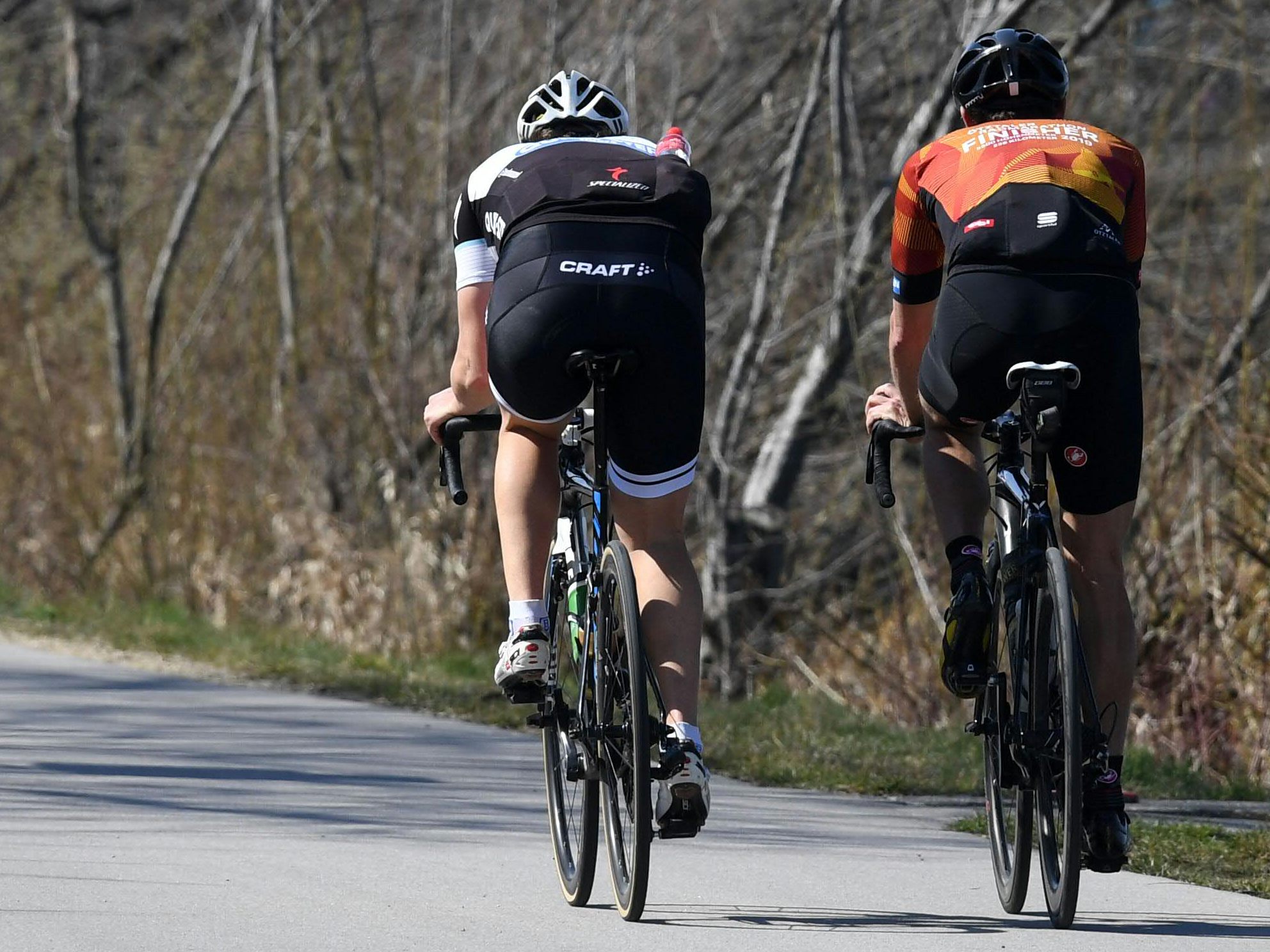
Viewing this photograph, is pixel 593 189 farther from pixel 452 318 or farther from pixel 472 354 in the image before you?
pixel 452 318

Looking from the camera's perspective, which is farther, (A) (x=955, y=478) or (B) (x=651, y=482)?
(A) (x=955, y=478)

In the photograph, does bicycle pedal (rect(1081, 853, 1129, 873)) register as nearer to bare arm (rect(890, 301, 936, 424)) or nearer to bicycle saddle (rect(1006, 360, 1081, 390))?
bicycle saddle (rect(1006, 360, 1081, 390))

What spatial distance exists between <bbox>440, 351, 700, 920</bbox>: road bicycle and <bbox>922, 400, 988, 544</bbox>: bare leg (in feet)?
2.56

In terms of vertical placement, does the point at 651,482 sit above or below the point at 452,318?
below

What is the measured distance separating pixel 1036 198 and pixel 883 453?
0.71m

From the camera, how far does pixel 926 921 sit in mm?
4449

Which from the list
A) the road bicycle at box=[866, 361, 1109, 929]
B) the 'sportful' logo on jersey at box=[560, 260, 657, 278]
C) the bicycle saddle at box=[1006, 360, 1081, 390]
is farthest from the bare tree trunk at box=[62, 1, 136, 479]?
the bicycle saddle at box=[1006, 360, 1081, 390]

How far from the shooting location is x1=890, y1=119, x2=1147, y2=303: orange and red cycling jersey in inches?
172

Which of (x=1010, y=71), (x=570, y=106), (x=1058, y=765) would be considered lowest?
(x=1058, y=765)

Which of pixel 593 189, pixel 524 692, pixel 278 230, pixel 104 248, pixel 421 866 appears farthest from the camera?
pixel 104 248

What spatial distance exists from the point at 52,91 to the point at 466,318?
46.3 ft

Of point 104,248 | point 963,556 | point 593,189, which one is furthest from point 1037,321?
point 104,248

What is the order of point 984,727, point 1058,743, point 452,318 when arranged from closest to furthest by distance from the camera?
point 1058,743
point 984,727
point 452,318

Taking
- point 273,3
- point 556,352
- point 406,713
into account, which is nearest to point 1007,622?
point 556,352
